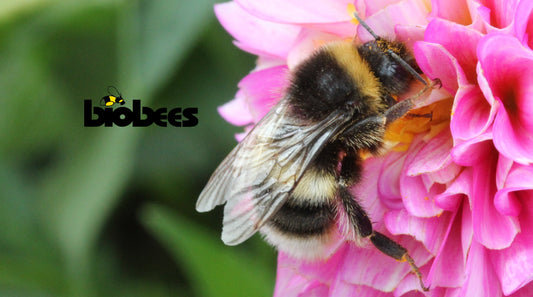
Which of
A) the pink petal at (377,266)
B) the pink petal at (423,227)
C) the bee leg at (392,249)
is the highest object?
the pink petal at (423,227)

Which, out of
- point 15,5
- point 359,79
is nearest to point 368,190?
point 359,79

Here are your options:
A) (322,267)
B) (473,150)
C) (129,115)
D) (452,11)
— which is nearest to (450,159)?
(473,150)

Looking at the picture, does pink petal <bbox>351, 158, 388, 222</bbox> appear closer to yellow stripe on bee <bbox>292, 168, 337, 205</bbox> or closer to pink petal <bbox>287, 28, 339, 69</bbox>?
yellow stripe on bee <bbox>292, 168, 337, 205</bbox>

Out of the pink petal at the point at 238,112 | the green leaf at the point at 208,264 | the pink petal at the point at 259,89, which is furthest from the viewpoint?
the green leaf at the point at 208,264

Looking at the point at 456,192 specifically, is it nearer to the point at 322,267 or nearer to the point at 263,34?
the point at 322,267

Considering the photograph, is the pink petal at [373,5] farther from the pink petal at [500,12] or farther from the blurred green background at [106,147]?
the blurred green background at [106,147]

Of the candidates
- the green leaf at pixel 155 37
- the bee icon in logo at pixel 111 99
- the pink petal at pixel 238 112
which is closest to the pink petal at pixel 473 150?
the pink petal at pixel 238 112
